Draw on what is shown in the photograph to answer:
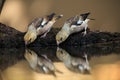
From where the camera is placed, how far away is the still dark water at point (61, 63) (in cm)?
163

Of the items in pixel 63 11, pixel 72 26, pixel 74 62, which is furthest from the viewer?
pixel 63 11

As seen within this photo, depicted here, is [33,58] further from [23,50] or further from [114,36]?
[114,36]

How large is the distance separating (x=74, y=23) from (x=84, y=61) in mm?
825

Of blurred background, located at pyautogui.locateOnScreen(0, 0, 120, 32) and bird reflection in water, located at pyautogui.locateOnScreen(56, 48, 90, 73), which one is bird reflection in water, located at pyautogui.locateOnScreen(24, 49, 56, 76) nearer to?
bird reflection in water, located at pyautogui.locateOnScreen(56, 48, 90, 73)

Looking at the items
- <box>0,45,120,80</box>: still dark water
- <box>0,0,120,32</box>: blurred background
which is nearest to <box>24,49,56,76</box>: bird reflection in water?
<box>0,45,120,80</box>: still dark water

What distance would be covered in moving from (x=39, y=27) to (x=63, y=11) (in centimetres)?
38

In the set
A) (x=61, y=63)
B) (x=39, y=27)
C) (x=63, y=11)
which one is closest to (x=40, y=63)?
(x=61, y=63)

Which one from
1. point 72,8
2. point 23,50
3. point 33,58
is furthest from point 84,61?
point 72,8

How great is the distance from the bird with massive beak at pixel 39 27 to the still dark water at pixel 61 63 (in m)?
0.10

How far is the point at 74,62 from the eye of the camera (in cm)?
203

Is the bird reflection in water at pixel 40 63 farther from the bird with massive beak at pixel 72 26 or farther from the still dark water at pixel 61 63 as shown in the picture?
the bird with massive beak at pixel 72 26

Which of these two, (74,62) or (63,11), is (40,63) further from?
(63,11)

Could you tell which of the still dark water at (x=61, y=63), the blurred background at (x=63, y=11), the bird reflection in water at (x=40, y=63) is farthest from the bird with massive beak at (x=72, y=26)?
the bird reflection in water at (x=40, y=63)

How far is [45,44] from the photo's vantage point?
2.86m
